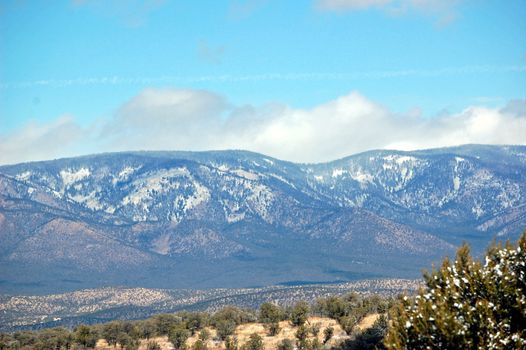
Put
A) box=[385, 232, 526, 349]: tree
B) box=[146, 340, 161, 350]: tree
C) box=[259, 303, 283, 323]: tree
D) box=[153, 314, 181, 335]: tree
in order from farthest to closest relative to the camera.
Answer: box=[153, 314, 181, 335]: tree < box=[259, 303, 283, 323]: tree < box=[146, 340, 161, 350]: tree < box=[385, 232, 526, 349]: tree

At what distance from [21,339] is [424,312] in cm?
11559

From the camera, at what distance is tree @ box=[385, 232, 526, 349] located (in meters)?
59.4

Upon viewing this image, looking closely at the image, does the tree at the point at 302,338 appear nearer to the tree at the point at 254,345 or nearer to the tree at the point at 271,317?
the tree at the point at 254,345

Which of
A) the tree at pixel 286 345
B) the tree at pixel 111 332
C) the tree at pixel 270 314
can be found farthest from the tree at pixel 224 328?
the tree at pixel 286 345

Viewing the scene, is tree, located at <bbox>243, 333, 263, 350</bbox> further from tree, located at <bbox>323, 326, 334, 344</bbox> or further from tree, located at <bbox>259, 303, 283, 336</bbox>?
tree, located at <bbox>259, 303, 283, 336</bbox>

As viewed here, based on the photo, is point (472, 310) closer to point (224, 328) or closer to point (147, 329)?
point (224, 328)

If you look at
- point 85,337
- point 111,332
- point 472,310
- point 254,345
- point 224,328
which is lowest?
point 254,345

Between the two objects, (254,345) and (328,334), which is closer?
(254,345)

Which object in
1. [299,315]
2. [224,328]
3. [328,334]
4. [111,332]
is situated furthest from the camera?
[111,332]

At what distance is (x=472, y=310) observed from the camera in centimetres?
6084

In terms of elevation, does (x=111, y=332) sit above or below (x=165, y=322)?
below

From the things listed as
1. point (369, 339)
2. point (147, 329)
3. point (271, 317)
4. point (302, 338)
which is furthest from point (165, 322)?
point (369, 339)

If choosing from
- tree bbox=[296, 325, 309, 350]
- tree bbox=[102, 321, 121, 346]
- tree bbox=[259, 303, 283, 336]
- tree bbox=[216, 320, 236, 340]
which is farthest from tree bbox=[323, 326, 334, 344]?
tree bbox=[102, 321, 121, 346]

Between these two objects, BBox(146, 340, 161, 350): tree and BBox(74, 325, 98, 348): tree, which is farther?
BBox(74, 325, 98, 348): tree
